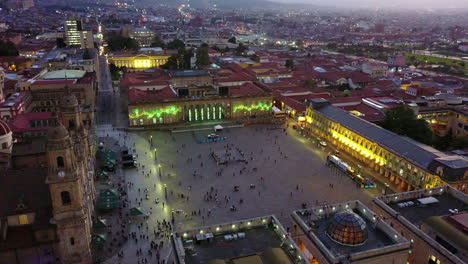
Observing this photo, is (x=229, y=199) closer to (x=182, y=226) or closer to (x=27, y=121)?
(x=182, y=226)

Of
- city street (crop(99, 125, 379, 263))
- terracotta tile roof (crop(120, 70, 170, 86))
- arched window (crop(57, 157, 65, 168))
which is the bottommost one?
city street (crop(99, 125, 379, 263))

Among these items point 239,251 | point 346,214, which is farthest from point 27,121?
point 346,214

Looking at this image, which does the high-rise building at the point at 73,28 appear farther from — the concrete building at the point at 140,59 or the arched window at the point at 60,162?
the arched window at the point at 60,162

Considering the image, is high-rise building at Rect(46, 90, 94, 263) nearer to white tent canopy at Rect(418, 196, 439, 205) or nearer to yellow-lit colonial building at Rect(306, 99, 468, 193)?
white tent canopy at Rect(418, 196, 439, 205)

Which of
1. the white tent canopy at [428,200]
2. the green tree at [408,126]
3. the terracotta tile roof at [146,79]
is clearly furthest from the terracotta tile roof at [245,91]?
the white tent canopy at [428,200]

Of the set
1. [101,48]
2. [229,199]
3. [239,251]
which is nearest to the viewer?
[239,251]

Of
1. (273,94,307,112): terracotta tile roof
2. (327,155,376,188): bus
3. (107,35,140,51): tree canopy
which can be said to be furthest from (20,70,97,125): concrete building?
(107,35,140,51): tree canopy
